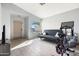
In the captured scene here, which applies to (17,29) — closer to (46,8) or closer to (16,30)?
(16,30)

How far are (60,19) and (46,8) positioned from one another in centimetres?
45

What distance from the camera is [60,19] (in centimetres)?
250

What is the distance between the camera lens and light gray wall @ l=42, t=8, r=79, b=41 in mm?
2350

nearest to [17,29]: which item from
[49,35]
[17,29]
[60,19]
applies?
[17,29]

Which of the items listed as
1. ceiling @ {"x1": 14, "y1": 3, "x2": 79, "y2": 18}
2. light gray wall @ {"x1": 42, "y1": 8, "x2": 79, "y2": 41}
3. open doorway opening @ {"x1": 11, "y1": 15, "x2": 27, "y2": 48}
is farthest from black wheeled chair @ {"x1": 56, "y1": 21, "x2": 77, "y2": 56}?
open doorway opening @ {"x1": 11, "y1": 15, "x2": 27, "y2": 48}

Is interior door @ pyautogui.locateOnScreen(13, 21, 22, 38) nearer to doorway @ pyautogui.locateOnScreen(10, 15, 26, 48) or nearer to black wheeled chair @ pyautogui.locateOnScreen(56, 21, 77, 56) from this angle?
doorway @ pyautogui.locateOnScreen(10, 15, 26, 48)

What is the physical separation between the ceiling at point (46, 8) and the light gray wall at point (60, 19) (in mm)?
95

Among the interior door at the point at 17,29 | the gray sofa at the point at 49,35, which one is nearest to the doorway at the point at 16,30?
the interior door at the point at 17,29

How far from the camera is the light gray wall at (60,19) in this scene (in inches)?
92.5

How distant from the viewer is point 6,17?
238 centimetres

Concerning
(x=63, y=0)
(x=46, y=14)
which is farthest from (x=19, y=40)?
(x=63, y=0)

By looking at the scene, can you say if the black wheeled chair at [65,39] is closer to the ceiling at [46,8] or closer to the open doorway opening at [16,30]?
the ceiling at [46,8]

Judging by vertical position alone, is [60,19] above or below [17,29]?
above

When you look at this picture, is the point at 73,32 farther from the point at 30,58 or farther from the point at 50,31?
the point at 30,58
